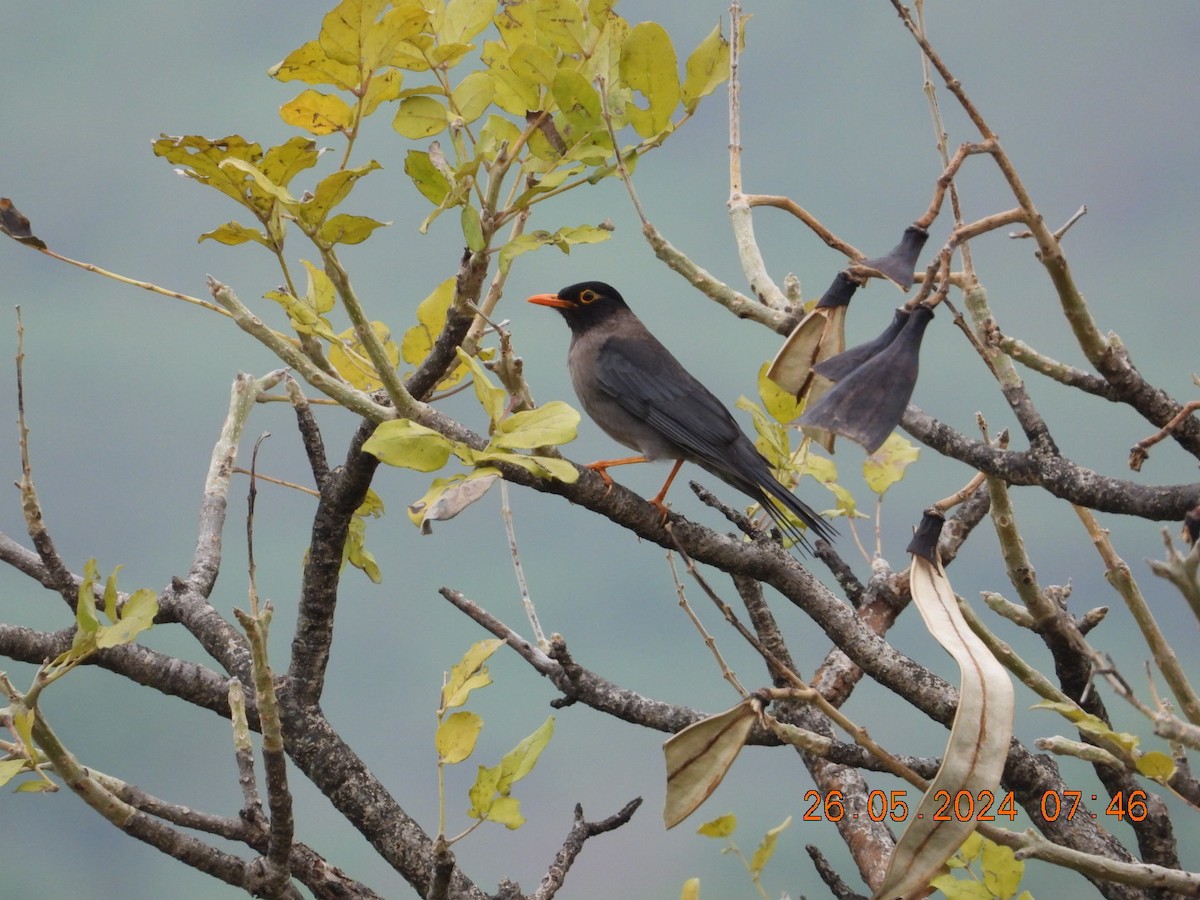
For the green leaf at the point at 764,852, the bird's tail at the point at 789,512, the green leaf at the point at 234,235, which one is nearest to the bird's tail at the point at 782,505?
the bird's tail at the point at 789,512

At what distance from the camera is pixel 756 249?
3.69 m

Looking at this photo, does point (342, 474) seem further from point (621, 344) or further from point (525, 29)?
point (621, 344)

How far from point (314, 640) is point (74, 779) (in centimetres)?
108

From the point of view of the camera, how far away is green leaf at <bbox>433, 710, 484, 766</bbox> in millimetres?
2969

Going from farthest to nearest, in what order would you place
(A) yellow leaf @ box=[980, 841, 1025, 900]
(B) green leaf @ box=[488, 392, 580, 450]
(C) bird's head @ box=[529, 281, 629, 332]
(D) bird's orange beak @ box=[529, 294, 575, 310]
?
(C) bird's head @ box=[529, 281, 629, 332]
(D) bird's orange beak @ box=[529, 294, 575, 310]
(A) yellow leaf @ box=[980, 841, 1025, 900]
(B) green leaf @ box=[488, 392, 580, 450]

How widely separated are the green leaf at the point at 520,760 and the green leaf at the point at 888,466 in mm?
1699

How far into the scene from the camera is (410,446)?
2.39 m

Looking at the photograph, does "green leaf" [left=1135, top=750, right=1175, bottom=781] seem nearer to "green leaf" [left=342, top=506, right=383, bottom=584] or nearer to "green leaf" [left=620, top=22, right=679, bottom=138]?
"green leaf" [left=620, top=22, right=679, bottom=138]

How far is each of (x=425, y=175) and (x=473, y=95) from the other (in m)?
0.28

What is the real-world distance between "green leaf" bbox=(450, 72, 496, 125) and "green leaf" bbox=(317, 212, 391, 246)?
56 cm

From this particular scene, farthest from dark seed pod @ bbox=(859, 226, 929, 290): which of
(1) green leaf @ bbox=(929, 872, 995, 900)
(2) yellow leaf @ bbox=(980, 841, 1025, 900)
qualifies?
→ (1) green leaf @ bbox=(929, 872, 995, 900)

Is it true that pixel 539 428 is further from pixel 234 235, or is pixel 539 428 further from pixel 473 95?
pixel 473 95

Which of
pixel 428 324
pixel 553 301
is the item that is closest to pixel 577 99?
pixel 428 324

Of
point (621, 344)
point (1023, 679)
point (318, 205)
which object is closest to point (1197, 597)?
point (1023, 679)
